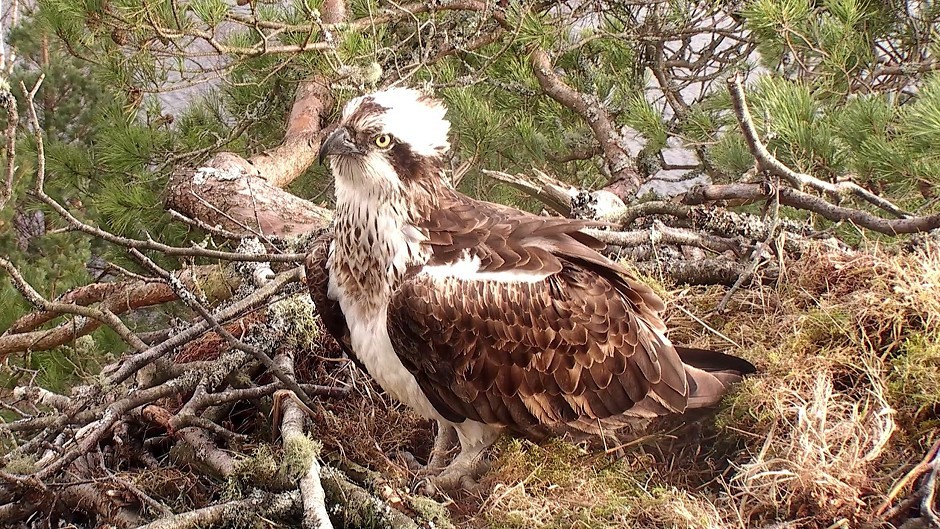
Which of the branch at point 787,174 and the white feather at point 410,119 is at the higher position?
the white feather at point 410,119

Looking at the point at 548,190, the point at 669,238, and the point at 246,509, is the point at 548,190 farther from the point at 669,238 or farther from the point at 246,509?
the point at 246,509

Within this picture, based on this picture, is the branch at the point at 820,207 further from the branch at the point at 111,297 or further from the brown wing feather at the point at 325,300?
the branch at the point at 111,297

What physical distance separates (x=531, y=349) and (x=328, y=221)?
4.83 feet

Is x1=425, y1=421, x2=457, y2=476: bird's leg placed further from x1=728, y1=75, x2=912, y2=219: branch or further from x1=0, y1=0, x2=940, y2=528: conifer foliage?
x1=728, y1=75, x2=912, y2=219: branch

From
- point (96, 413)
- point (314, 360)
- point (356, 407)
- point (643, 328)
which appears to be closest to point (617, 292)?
point (643, 328)

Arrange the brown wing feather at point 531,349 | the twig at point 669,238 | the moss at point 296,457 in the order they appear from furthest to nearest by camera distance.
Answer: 1. the twig at point 669,238
2. the brown wing feather at point 531,349
3. the moss at point 296,457

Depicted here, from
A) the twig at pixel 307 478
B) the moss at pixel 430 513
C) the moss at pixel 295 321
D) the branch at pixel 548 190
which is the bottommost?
the moss at pixel 430 513

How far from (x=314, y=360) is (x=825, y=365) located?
1867mm

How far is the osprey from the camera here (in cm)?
236

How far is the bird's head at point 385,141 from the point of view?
2385mm

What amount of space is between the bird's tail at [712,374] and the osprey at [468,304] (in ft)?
0.22

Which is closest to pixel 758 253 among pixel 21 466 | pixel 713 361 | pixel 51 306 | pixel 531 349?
pixel 713 361

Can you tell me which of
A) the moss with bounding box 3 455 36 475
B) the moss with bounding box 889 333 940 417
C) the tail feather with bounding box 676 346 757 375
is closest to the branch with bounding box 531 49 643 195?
the tail feather with bounding box 676 346 757 375

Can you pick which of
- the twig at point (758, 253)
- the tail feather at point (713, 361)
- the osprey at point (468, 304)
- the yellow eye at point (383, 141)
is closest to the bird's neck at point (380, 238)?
the osprey at point (468, 304)
